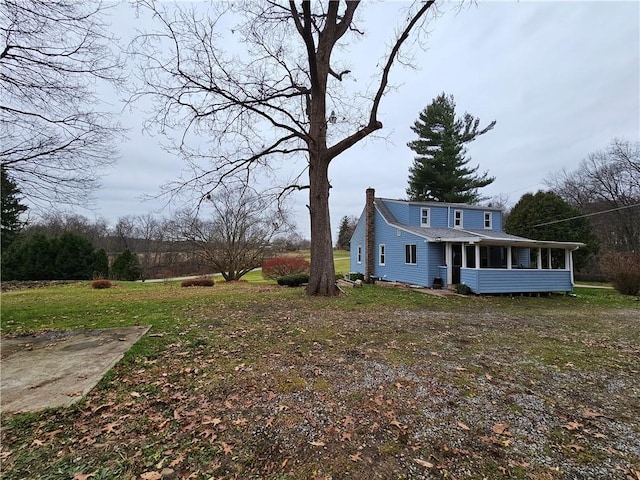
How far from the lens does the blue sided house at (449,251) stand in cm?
1312

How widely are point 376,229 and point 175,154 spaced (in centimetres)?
1265

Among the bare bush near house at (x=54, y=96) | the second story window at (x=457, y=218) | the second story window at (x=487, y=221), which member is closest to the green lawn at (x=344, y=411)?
the bare bush near house at (x=54, y=96)

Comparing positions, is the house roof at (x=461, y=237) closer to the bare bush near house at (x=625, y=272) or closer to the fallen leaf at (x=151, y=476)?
the bare bush near house at (x=625, y=272)

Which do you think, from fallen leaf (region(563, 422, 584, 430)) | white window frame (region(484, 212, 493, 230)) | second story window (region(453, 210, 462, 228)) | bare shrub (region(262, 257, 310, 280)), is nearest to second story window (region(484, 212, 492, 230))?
white window frame (region(484, 212, 493, 230))

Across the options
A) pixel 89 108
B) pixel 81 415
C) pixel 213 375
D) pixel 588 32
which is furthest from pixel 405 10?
pixel 81 415

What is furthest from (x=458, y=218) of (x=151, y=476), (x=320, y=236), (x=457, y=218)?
(x=151, y=476)

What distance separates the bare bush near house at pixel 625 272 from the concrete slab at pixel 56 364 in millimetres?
19407

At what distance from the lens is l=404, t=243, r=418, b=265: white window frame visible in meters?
15.7

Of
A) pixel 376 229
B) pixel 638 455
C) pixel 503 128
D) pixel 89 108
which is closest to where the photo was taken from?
pixel 638 455

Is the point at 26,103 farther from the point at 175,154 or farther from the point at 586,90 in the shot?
the point at 586,90

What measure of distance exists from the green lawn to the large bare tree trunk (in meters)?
4.92

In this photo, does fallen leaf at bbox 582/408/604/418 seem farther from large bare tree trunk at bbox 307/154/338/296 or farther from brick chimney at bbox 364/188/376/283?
brick chimney at bbox 364/188/376/283

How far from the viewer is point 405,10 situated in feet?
30.5

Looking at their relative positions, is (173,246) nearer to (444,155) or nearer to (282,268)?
(282,268)
